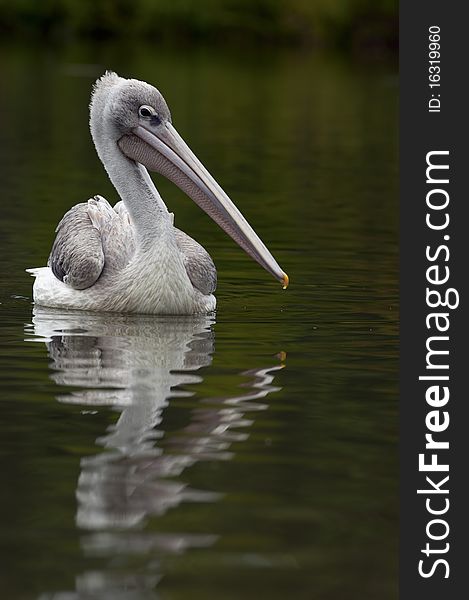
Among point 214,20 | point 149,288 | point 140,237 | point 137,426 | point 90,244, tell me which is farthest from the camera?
point 214,20

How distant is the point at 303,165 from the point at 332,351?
11.5 m

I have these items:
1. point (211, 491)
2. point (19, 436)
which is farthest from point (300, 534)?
point (19, 436)

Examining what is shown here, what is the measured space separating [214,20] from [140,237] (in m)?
45.3

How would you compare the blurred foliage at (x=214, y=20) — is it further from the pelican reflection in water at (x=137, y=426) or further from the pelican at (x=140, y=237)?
the pelican reflection in water at (x=137, y=426)

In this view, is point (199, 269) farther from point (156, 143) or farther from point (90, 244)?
point (156, 143)

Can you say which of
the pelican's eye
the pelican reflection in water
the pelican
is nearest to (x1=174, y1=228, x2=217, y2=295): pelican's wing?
the pelican

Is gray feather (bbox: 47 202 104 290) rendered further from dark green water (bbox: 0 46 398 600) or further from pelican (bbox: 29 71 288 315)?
dark green water (bbox: 0 46 398 600)

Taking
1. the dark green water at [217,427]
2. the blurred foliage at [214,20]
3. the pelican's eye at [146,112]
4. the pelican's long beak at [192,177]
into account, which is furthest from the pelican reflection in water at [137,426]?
the blurred foliage at [214,20]

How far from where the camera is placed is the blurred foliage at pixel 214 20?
51.1 meters

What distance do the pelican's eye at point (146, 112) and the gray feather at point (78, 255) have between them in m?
0.70

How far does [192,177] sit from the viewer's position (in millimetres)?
8766

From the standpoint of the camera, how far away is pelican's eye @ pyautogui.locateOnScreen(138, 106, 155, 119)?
8.91 m

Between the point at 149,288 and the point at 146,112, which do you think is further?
the point at 146,112

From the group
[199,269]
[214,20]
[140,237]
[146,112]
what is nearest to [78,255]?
[140,237]
